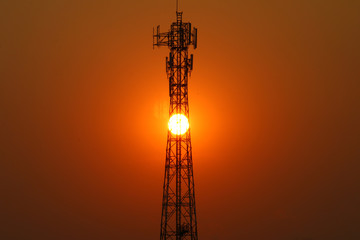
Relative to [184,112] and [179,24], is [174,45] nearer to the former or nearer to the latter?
[179,24]

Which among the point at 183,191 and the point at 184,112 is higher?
the point at 184,112

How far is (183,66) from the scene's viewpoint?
819 inches

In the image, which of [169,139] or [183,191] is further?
[183,191]

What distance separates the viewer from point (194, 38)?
20656mm

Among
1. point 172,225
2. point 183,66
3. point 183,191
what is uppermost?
point 183,66

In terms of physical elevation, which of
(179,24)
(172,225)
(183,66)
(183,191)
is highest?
(179,24)

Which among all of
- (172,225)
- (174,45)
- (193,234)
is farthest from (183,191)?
(174,45)

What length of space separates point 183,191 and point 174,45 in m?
8.47

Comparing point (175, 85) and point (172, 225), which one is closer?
point (175, 85)

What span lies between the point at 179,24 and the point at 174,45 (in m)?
1.47

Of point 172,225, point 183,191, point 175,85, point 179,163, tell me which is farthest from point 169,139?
point 172,225

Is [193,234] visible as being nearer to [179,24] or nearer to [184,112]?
[184,112]

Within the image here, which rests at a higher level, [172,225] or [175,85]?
[175,85]

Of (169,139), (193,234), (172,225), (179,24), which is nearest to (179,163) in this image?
(169,139)
